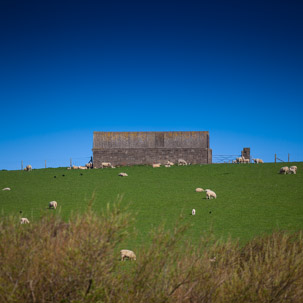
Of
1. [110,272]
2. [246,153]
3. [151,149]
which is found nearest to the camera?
[110,272]

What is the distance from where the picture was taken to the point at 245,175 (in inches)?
1198

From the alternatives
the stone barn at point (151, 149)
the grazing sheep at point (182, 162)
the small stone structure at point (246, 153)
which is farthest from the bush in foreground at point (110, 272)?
the small stone structure at point (246, 153)

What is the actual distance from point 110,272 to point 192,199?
1426 cm

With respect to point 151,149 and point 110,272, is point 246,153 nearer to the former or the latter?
point 151,149

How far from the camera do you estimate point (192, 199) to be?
62.3 feet

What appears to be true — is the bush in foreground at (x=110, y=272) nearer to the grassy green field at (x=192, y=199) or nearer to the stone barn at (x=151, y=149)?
the grassy green field at (x=192, y=199)

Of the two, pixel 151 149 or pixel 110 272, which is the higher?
pixel 151 149

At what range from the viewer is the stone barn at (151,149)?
5050 cm

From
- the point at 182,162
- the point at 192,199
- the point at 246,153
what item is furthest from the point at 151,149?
the point at 192,199

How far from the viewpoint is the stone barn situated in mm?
50500

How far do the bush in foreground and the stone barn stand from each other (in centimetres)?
4459

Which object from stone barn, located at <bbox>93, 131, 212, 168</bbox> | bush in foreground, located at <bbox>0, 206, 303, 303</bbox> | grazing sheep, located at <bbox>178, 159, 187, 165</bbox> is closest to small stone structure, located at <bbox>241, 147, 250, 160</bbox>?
stone barn, located at <bbox>93, 131, 212, 168</bbox>

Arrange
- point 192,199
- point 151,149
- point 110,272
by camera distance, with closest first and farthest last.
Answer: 1. point 110,272
2. point 192,199
3. point 151,149

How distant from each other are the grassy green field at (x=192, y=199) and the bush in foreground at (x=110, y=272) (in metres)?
1.57
